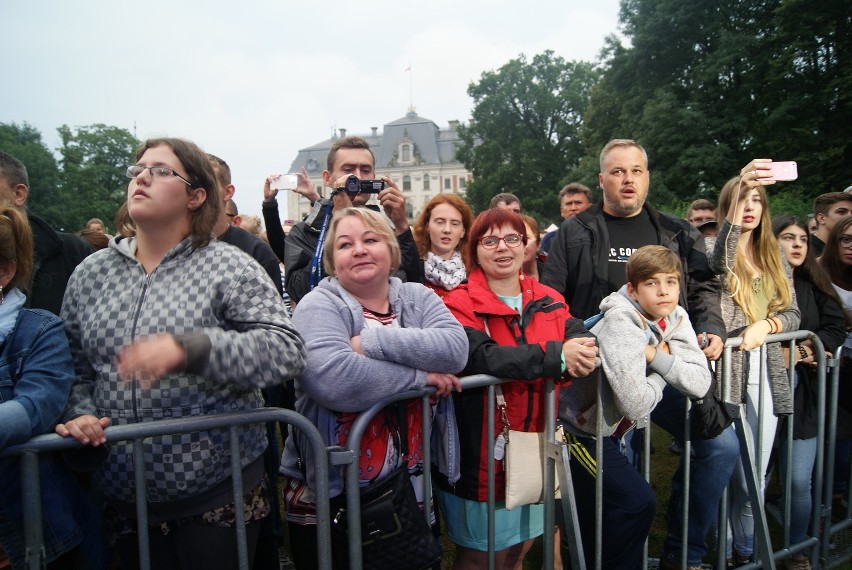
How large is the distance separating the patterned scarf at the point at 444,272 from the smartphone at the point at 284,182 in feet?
3.10

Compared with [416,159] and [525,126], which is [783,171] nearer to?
[525,126]

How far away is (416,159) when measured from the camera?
7888cm

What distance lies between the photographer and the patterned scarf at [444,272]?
11.7 feet

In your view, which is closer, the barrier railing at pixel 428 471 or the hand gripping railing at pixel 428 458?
the barrier railing at pixel 428 471

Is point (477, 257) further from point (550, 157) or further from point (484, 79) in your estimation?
point (484, 79)

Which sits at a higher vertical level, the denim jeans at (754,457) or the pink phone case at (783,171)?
the pink phone case at (783,171)

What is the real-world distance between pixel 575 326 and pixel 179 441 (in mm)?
1758

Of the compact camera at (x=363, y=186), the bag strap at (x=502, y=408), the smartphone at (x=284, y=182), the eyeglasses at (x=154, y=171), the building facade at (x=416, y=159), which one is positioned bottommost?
the bag strap at (x=502, y=408)

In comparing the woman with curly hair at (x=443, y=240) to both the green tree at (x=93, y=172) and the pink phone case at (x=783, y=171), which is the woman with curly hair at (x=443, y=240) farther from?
the green tree at (x=93, y=172)

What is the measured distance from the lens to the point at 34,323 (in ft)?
6.21

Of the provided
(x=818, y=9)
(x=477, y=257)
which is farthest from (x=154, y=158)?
(x=818, y=9)

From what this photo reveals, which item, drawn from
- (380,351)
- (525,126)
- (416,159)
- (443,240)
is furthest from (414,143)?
(380,351)

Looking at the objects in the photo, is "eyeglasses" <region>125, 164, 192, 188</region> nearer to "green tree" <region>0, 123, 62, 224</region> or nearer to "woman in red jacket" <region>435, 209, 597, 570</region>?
"woman in red jacket" <region>435, 209, 597, 570</region>

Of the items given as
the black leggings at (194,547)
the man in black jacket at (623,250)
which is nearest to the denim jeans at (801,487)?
the man in black jacket at (623,250)
